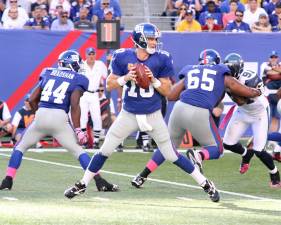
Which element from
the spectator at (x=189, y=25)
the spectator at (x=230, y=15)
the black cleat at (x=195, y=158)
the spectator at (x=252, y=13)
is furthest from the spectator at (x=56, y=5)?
the black cleat at (x=195, y=158)

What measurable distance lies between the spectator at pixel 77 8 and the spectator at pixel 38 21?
0.93 m

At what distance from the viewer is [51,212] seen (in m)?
8.78

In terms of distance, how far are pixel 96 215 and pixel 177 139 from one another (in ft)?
7.29

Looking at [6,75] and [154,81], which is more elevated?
[154,81]

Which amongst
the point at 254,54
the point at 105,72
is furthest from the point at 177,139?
the point at 254,54

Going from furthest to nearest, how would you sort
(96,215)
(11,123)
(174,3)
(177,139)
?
(174,3) < (11,123) < (177,139) < (96,215)

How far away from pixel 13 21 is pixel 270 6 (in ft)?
17.6

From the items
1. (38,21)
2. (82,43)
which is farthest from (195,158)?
(38,21)

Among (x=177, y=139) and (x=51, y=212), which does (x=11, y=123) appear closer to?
(x=177, y=139)

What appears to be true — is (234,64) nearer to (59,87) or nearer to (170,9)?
(59,87)

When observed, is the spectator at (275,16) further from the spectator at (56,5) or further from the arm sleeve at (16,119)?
the arm sleeve at (16,119)

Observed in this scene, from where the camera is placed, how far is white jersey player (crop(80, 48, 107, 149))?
638 inches

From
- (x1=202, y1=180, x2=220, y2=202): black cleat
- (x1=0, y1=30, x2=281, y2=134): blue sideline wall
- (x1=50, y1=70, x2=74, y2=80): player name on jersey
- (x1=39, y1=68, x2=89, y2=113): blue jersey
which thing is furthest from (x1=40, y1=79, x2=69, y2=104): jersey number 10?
(x1=0, y1=30, x2=281, y2=134): blue sideline wall

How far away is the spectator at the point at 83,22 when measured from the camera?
17844 millimetres
